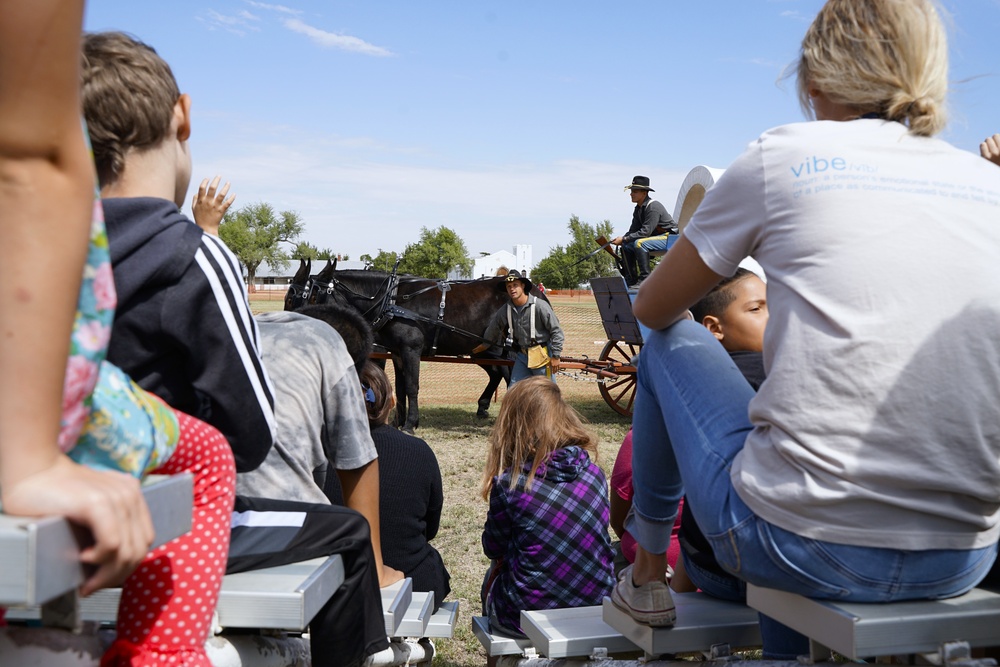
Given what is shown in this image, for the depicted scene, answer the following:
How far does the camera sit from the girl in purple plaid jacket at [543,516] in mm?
3178

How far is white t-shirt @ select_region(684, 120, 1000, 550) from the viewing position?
1.49m

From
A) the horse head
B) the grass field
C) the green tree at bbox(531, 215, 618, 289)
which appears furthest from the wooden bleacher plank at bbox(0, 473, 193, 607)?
the green tree at bbox(531, 215, 618, 289)

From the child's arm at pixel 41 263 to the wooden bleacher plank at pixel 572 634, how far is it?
1534 millimetres

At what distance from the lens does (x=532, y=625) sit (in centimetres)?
241

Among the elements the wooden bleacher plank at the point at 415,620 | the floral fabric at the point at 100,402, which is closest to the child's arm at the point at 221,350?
the floral fabric at the point at 100,402

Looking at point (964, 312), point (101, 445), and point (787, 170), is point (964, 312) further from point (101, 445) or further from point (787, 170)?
point (101, 445)

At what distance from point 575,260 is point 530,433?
76.0 m

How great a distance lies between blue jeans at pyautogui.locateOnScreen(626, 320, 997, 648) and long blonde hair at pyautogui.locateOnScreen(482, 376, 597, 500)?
3.79 feet

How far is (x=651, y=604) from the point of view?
2.04 meters

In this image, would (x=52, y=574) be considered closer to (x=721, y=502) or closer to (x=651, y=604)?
(x=721, y=502)

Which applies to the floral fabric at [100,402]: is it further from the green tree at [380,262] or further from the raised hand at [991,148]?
the green tree at [380,262]

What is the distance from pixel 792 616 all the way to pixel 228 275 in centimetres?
121

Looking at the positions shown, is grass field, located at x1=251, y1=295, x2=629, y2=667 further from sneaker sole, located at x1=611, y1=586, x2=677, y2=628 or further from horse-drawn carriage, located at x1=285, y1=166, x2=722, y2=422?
sneaker sole, located at x1=611, y1=586, x2=677, y2=628

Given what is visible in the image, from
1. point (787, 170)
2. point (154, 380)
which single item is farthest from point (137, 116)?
point (787, 170)
